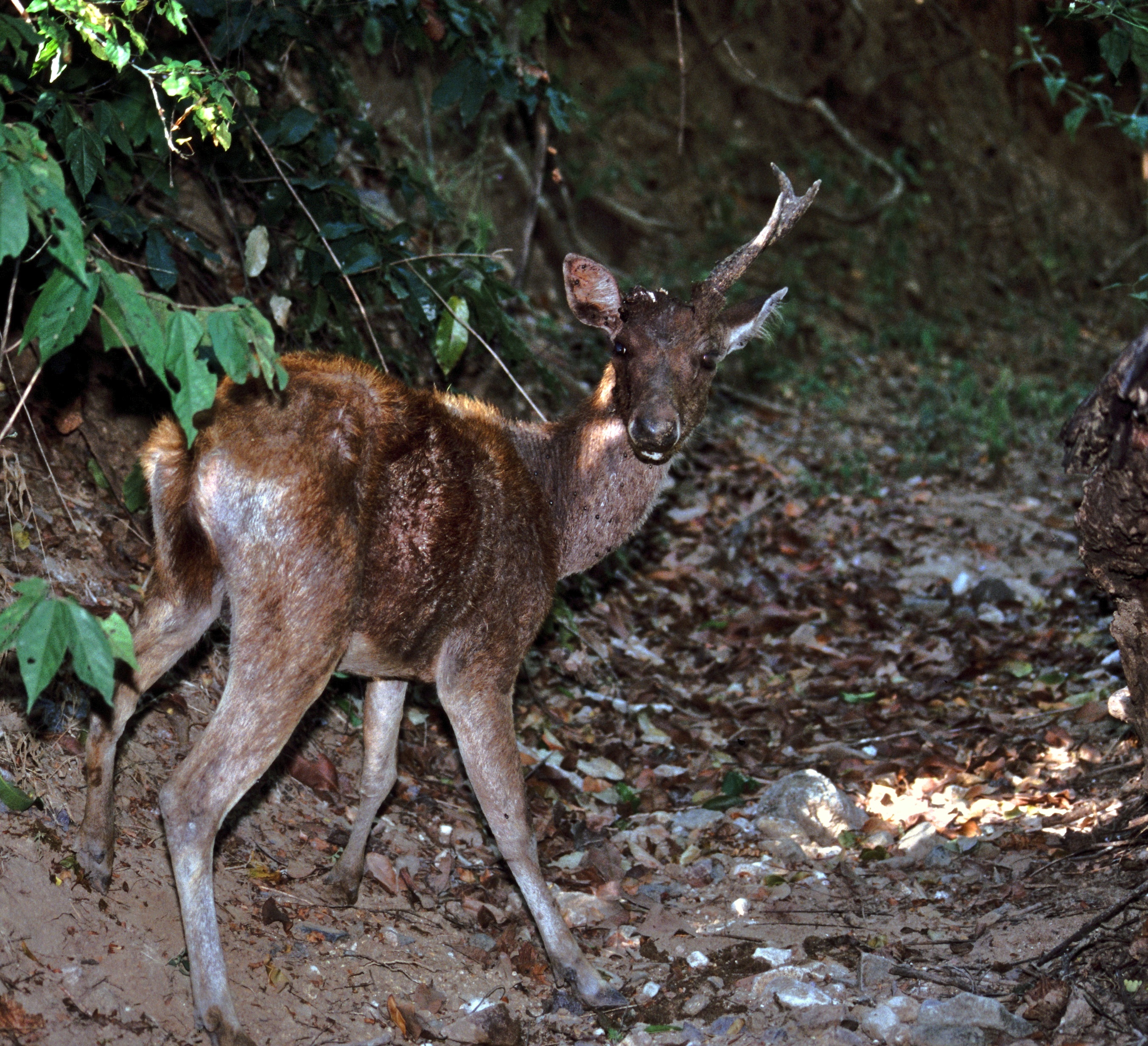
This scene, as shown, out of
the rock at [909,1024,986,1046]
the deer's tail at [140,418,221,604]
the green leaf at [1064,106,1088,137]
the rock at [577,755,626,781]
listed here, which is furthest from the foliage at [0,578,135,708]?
the green leaf at [1064,106,1088,137]

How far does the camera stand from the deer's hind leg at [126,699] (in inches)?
156

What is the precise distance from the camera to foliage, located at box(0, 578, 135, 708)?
2756 millimetres

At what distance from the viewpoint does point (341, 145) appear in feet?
25.8

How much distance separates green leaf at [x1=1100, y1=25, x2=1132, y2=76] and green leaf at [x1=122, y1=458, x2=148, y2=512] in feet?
14.0

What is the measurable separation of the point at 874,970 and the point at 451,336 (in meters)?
3.26

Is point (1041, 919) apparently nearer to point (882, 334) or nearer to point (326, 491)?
point (326, 491)

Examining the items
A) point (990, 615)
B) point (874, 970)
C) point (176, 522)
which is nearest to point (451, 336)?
point (176, 522)

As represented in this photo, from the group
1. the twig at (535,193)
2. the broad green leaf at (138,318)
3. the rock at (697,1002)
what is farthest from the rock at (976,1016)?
the twig at (535,193)

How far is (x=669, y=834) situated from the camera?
5594mm

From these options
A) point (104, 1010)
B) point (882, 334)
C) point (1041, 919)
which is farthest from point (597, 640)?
point (882, 334)

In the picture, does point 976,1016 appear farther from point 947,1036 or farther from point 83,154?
point 83,154

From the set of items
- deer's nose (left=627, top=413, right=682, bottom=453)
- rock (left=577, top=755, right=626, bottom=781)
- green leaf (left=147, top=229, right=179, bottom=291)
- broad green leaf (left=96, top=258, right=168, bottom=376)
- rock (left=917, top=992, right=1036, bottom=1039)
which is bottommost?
rock (left=917, top=992, right=1036, bottom=1039)

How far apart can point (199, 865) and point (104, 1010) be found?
48 cm

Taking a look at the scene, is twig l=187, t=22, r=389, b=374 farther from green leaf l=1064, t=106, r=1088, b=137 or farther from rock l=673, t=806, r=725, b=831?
green leaf l=1064, t=106, r=1088, b=137
